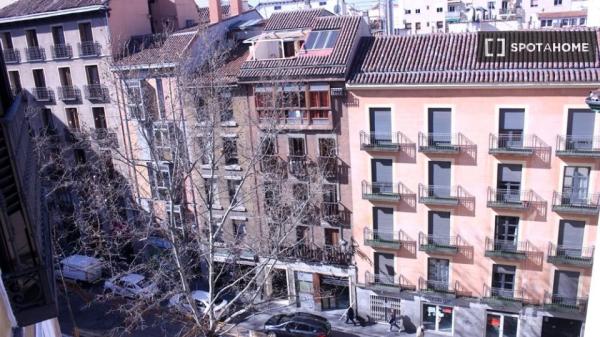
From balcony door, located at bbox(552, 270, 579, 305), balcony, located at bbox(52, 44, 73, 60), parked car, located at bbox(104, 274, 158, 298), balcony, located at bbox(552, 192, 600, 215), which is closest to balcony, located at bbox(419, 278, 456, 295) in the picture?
balcony door, located at bbox(552, 270, 579, 305)

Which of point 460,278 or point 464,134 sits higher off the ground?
point 464,134

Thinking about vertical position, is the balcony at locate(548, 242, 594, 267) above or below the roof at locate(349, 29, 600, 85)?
below

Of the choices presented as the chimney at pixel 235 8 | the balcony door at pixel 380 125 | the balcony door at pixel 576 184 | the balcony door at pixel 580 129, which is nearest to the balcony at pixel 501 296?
the balcony door at pixel 576 184

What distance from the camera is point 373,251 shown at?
23562 millimetres

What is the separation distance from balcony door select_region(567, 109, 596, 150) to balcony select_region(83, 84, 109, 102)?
2322 cm

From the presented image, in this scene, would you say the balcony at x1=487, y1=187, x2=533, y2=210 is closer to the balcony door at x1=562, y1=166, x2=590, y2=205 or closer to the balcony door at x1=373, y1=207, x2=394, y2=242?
the balcony door at x1=562, y1=166, x2=590, y2=205

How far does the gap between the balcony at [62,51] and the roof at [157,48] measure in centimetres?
371

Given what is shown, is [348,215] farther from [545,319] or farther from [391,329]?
[545,319]

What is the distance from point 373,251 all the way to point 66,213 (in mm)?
20050

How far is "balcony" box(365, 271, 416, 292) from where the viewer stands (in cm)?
2330

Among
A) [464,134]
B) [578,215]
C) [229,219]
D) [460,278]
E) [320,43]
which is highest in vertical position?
[320,43]

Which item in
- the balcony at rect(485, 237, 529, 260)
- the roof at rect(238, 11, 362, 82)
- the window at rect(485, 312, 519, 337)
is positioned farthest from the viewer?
the window at rect(485, 312, 519, 337)

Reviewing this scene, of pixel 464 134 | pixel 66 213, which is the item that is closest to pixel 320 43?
pixel 464 134

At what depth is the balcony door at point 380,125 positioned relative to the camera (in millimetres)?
21438
